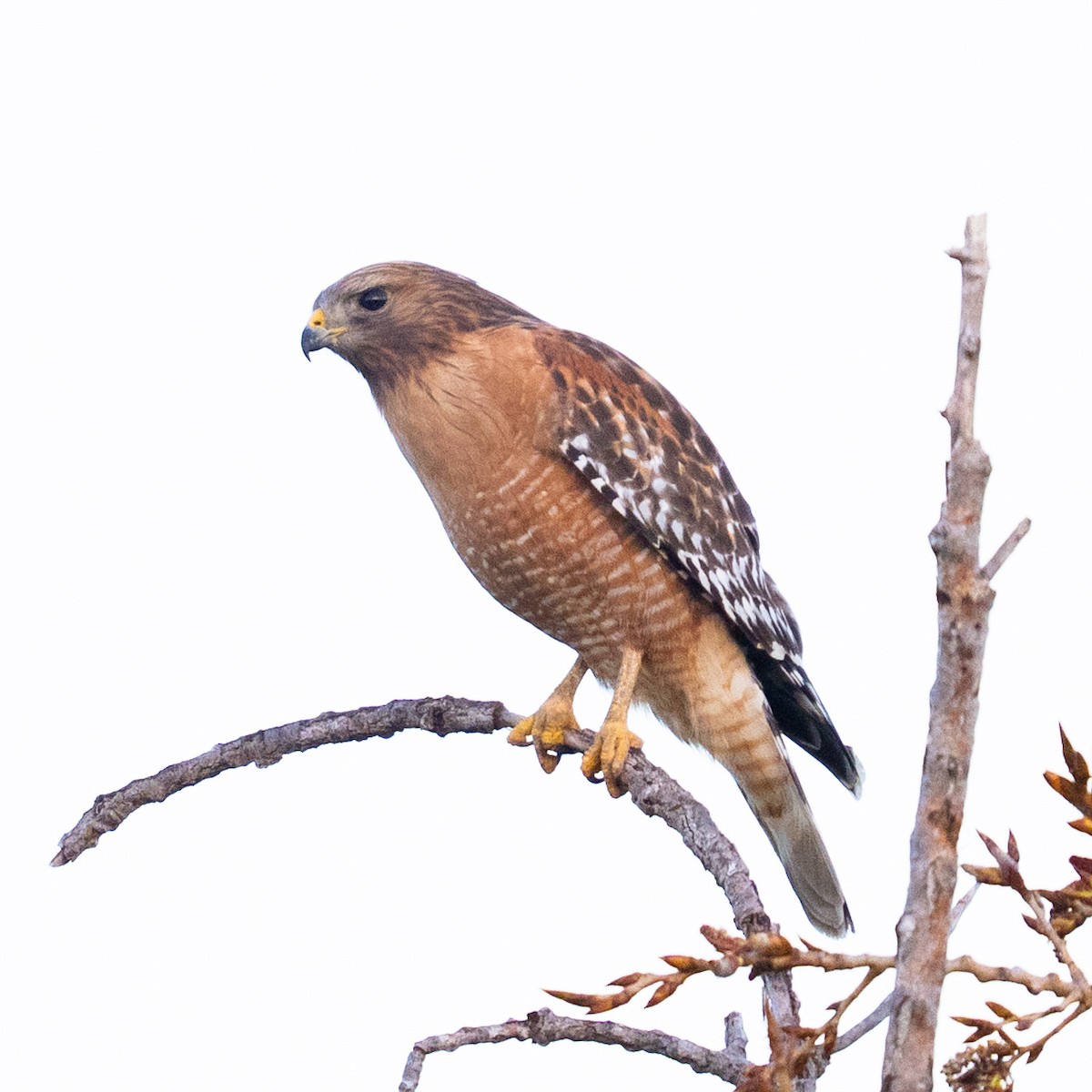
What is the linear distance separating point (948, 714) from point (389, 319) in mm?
3188

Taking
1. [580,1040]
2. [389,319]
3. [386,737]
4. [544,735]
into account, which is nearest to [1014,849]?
[580,1040]

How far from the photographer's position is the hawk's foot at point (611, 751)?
474cm

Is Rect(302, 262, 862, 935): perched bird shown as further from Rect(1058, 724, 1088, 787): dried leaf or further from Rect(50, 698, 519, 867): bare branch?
Rect(1058, 724, 1088, 787): dried leaf

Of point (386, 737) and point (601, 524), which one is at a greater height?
point (601, 524)

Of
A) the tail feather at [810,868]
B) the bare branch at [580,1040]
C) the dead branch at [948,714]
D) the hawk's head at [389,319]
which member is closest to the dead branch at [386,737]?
the bare branch at [580,1040]

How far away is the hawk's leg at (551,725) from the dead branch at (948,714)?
9.54 feet

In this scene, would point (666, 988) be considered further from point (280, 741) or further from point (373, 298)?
point (373, 298)

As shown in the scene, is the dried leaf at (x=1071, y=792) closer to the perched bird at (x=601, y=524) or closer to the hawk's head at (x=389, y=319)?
the perched bird at (x=601, y=524)

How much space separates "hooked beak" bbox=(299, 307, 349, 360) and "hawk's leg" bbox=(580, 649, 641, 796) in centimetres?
144

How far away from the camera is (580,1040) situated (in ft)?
9.61

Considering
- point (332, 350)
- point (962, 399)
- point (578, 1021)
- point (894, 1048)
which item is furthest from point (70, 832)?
point (962, 399)

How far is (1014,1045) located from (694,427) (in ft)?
10.8

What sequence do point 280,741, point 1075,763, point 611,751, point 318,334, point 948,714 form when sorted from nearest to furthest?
1. point 948,714
2. point 1075,763
3. point 280,741
4. point 611,751
5. point 318,334

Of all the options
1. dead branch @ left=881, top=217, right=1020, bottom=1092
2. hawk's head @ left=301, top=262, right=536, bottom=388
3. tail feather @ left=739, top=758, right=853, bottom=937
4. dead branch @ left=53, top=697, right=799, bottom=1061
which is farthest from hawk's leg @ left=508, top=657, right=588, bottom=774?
dead branch @ left=881, top=217, right=1020, bottom=1092
